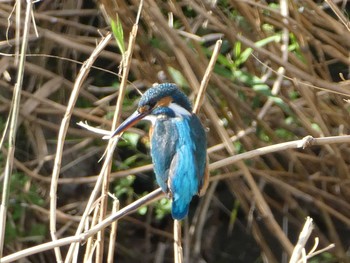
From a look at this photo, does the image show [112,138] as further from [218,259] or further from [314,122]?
[218,259]

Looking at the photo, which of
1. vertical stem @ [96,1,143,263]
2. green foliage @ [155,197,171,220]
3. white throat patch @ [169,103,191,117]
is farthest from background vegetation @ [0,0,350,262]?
vertical stem @ [96,1,143,263]

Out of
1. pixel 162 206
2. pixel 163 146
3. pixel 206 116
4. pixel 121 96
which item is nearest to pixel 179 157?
pixel 163 146

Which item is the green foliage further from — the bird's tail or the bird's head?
the bird's tail

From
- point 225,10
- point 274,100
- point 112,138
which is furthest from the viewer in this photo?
point 225,10

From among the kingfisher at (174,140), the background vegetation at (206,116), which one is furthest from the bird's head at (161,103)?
the background vegetation at (206,116)

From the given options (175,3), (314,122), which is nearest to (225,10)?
(175,3)

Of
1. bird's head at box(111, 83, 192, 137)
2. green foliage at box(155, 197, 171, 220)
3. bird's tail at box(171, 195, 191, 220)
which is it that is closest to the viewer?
bird's tail at box(171, 195, 191, 220)

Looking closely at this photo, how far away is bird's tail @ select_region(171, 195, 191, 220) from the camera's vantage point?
6.19 feet

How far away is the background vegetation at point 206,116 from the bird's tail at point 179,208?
0.76 metres

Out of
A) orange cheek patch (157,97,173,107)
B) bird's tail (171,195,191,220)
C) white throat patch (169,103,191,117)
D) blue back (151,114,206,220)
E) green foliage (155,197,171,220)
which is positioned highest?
orange cheek patch (157,97,173,107)

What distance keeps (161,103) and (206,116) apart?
2.79 feet

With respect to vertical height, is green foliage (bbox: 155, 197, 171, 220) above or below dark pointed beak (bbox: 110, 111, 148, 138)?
below

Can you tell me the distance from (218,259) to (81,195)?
62 centimetres

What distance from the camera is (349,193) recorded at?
10.5 feet
